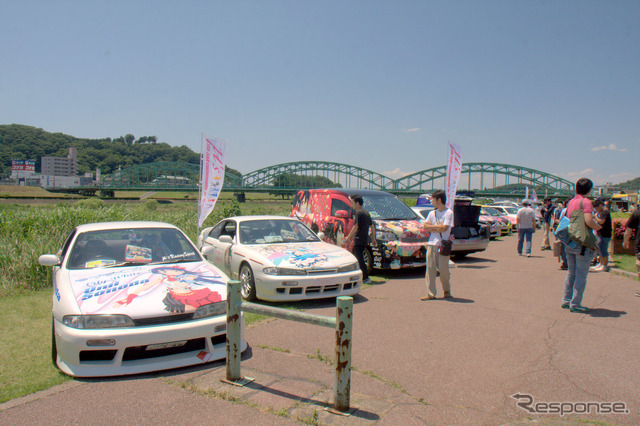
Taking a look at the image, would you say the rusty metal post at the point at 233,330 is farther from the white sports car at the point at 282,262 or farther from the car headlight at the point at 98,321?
the white sports car at the point at 282,262

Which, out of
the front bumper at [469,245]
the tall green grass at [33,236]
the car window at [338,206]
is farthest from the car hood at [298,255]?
the front bumper at [469,245]

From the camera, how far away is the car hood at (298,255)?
6574 mm

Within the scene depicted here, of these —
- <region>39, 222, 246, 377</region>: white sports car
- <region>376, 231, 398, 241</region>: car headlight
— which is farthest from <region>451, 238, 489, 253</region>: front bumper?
<region>39, 222, 246, 377</region>: white sports car

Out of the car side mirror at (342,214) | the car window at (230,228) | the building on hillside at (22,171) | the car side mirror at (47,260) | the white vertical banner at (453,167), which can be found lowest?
the car side mirror at (47,260)

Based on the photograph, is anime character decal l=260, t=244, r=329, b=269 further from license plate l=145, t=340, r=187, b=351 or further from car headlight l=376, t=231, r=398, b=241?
license plate l=145, t=340, r=187, b=351

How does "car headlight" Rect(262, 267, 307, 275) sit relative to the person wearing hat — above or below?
below

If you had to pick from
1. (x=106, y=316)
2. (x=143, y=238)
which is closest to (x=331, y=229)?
(x=143, y=238)

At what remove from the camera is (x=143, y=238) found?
5383 mm

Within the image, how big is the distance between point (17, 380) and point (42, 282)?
4.73 meters

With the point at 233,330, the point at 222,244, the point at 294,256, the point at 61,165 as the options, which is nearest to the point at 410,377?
the point at 233,330

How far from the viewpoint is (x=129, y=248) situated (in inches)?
203

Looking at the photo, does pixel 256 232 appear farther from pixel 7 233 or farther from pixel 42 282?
pixel 7 233

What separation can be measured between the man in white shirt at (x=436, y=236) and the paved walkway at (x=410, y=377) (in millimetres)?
610

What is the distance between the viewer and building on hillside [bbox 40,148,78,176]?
155625mm
